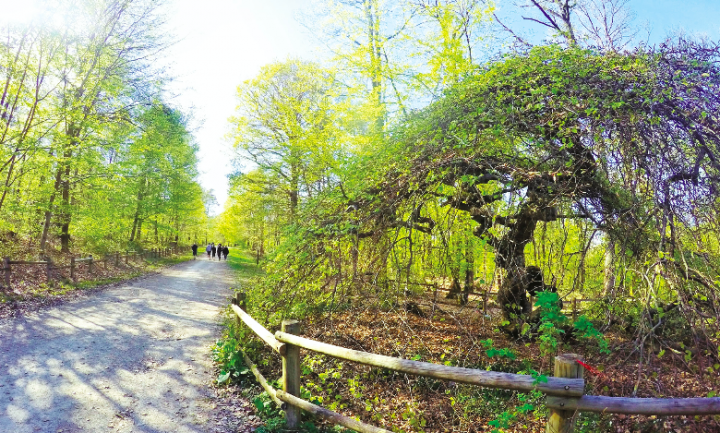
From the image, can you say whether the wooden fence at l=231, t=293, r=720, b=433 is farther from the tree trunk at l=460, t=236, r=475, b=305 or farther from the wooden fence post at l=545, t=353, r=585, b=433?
the tree trunk at l=460, t=236, r=475, b=305

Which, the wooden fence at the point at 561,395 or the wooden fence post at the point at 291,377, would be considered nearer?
the wooden fence at the point at 561,395

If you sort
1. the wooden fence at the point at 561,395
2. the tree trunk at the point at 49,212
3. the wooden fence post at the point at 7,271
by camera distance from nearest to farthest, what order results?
the wooden fence at the point at 561,395, the wooden fence post at the point at 7,271, the tree trunk at the point at 49,212

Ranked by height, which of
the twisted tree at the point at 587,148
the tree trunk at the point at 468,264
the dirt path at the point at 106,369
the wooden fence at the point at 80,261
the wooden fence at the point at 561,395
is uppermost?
the twisted tree at the point at 587,148

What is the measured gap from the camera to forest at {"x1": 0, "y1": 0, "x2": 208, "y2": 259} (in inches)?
402

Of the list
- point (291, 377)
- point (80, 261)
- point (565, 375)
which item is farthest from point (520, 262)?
point (80, 261)

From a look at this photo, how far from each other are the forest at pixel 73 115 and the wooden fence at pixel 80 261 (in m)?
1.04

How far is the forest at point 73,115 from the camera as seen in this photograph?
1020 centimetres

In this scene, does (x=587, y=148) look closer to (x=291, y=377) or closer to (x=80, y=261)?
(x=291, y=377)

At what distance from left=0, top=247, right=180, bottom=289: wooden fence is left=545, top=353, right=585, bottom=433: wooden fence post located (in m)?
12.1

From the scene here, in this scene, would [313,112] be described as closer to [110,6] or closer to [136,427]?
[110,6]

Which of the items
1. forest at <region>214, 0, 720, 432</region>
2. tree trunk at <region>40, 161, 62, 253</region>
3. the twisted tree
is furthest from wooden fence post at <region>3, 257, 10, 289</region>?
the twisted tree

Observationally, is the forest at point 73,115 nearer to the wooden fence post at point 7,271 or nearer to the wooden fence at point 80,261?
the wooden fence at point 80,261

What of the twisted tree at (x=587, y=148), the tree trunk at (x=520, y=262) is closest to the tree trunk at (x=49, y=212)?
the twisted tree at (x=587, y=148)

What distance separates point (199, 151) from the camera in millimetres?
28531
